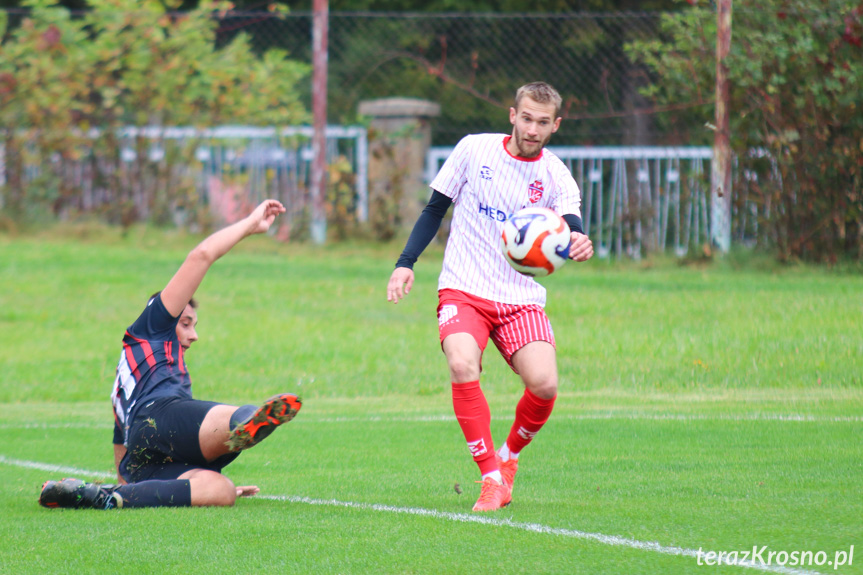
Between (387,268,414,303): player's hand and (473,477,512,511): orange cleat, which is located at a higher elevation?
(387,268,414,303): player's hand

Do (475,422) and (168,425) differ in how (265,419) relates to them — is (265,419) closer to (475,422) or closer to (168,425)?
(168,425)

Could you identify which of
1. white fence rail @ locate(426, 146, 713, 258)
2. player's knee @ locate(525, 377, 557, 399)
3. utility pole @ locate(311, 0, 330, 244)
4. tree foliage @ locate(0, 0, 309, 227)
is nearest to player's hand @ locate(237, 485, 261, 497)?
player's knee @ locate(525, 377, 557, 399)

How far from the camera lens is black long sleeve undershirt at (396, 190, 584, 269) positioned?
18.2 ft

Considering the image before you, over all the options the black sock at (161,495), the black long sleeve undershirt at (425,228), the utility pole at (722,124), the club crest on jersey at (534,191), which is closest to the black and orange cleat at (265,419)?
the black sock at (161,495)

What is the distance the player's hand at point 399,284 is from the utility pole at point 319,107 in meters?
10.4

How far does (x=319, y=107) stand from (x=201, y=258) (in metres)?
10.6

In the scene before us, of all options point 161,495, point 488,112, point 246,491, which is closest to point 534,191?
point 246,491

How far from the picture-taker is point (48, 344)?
11.7 m

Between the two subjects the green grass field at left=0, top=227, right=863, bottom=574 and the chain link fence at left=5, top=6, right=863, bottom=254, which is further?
the chain link fence at left=5, top=6, right=863, bottom=254

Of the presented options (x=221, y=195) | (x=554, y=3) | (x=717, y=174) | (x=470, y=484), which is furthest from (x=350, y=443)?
(x=554, y=3)

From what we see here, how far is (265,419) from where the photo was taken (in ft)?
15.9

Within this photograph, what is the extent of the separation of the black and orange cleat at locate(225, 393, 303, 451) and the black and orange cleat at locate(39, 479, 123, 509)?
28.5 inches

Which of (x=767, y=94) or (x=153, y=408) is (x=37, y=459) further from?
(x=767, y=94)

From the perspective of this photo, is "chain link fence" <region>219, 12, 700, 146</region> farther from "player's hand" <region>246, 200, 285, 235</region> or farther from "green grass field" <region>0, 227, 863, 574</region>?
"player's hand" <region>246, 200, 285, 235</region>
